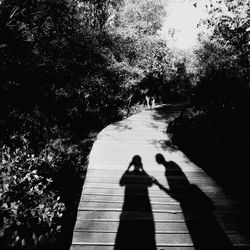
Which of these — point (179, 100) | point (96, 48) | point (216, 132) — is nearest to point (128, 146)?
point (216, 132)

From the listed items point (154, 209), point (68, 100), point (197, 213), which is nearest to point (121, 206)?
point (154, 209)

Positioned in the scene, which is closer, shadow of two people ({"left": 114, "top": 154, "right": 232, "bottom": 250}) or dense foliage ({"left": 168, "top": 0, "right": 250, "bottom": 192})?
shadow of two people ({"left": 114, "top": 154, "right": 232, "bottom": 250})

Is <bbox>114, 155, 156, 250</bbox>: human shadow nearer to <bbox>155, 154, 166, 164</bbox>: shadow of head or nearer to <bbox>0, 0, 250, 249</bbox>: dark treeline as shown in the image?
<bbox>0, 0, 250, 249</bbox>: dark treeline

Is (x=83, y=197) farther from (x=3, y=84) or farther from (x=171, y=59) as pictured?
(x=171, y=59)

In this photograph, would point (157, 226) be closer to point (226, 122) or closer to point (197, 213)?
point (197, 213)

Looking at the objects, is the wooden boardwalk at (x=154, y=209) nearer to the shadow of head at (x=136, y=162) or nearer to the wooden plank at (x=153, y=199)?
the wooden plank at (x=153, y=199)

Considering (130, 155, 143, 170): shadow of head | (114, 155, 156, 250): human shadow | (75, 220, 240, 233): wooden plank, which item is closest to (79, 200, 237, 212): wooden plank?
(114, 155, 156, 250): human shadow

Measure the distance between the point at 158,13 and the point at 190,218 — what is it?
67.7ft

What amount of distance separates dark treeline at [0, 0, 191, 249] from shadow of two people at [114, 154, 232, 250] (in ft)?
3.86

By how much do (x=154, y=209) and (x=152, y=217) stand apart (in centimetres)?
26

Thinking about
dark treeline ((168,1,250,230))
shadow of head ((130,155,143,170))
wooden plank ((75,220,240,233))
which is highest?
dark treeline ((168,1,250,230))

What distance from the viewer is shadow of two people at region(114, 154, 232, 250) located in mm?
3408

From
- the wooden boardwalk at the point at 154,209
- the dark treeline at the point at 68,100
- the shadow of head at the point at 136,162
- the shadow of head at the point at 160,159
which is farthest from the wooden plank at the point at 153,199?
the shadow of head at the point at 160,159

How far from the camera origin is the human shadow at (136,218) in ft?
11.1
